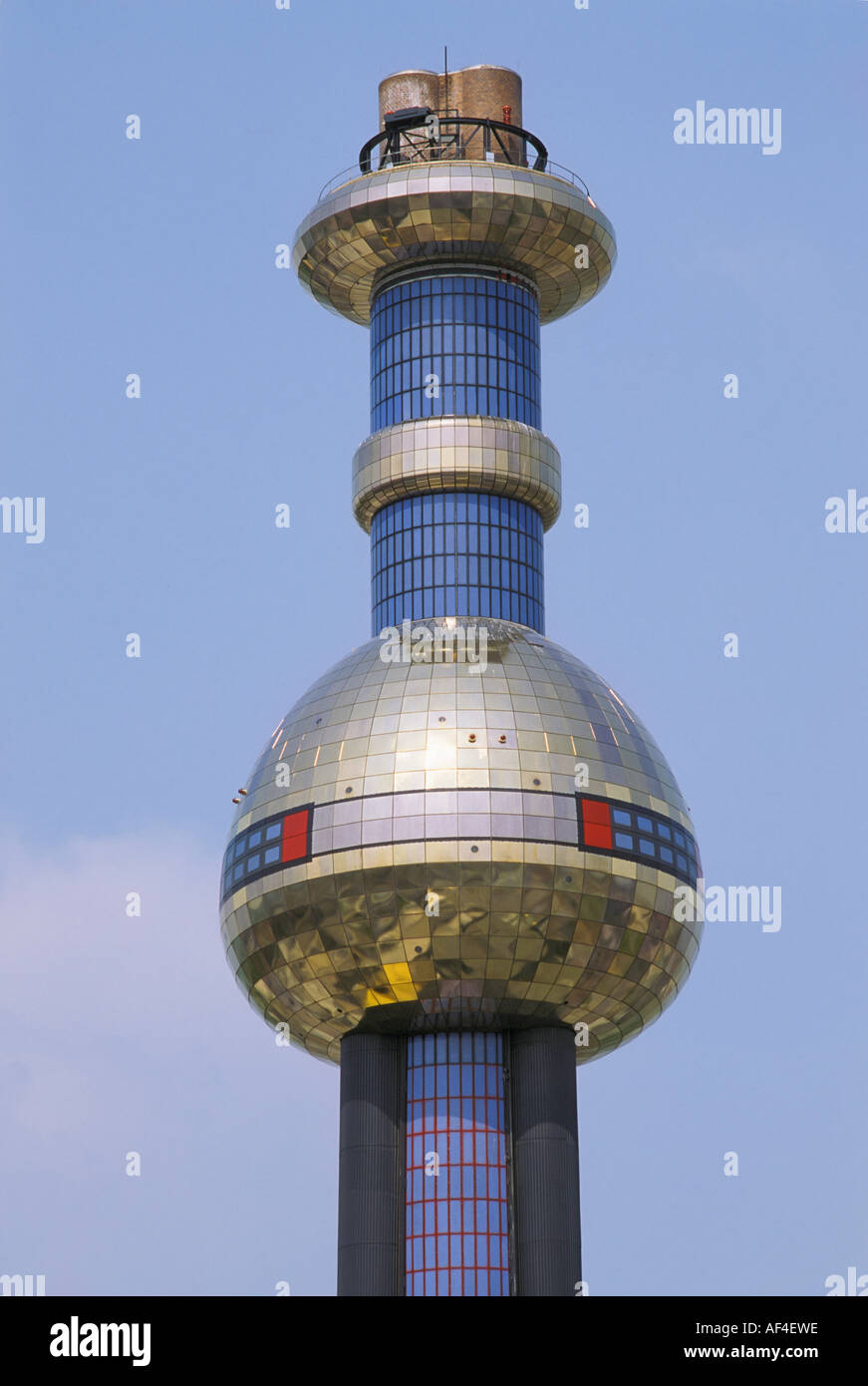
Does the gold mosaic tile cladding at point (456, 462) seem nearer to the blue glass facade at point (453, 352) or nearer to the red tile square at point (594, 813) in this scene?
the blue glass facade at point (453, 352)

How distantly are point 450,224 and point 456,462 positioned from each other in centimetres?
802

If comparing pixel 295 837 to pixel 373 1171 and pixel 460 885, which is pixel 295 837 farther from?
pixel 373 1171

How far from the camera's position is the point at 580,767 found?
265ft

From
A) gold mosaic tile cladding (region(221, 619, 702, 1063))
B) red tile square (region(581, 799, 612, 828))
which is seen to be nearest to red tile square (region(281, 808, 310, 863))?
gold mosaic tile cladding (region(221, 619, 702, 1063))

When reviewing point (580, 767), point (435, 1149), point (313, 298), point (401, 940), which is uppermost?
point (313, 298)

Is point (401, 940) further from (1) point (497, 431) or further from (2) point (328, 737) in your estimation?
(1) point (497, 431)

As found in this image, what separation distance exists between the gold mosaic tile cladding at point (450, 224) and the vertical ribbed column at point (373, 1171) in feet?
85.2

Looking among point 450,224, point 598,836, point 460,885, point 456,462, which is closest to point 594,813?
point 598,836

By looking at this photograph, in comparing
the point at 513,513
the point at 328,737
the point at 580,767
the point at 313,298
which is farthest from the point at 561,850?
the point at 313,298

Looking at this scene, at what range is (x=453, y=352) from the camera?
294 feet

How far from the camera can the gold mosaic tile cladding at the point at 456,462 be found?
87.4 metres
